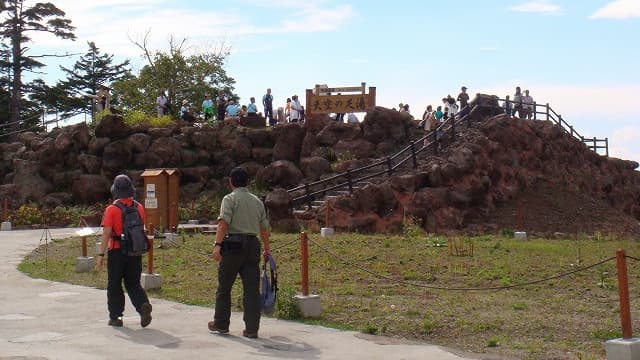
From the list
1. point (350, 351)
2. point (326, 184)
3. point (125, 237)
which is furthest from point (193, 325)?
point (326, 184)

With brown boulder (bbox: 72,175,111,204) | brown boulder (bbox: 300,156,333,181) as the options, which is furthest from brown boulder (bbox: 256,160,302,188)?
brown boulder (bbox: 72,175,111,204)

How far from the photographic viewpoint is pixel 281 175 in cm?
3031

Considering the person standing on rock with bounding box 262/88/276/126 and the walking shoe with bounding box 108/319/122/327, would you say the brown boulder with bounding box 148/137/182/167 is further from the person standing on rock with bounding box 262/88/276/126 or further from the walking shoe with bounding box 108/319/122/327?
the walking shoe with bounding box 108/319/122/327

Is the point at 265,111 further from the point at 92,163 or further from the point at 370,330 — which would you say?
the point at 370,330

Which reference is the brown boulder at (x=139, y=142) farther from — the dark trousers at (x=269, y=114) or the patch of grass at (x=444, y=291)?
the patch of grass at (x=444, y=291)

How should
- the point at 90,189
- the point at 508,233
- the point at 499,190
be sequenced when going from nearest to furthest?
the point at 508,233 → the point at 499,190 → the point at 90,189

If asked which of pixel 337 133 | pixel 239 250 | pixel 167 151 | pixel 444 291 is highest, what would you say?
pixel 337 133

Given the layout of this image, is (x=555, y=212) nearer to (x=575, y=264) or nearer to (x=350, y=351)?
(x=575, y=264)

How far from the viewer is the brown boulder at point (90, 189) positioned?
32062mm

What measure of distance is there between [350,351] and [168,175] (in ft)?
50.5

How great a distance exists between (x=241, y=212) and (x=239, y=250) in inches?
16.3

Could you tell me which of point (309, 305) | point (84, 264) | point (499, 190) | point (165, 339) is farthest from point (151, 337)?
point (499, 190)

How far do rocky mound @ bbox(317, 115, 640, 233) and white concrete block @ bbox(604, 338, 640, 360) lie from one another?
17.3 meters

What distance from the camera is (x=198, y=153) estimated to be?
33.6 m
